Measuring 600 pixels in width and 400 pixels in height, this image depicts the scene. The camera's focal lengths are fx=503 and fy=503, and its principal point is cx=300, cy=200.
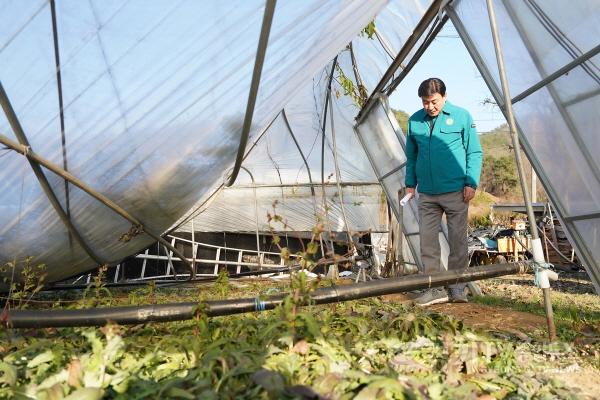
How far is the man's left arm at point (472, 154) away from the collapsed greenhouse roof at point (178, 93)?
35cm

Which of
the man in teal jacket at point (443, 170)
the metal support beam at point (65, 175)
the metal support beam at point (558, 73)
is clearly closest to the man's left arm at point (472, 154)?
the man in teal jacket at point (443, 170)

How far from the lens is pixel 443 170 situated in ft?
12.6

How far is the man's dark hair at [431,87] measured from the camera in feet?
12.2

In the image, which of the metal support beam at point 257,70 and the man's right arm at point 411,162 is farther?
the man's right arm at point 411,162

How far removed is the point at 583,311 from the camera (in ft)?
12.8

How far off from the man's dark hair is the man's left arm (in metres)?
0.36

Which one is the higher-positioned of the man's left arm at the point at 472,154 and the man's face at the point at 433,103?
the man's face at the point at 433,103

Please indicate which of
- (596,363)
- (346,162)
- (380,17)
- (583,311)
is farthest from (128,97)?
(346,162)

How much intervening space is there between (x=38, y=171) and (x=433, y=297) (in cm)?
304

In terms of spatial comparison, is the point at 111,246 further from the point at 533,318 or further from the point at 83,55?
the point at 533,318

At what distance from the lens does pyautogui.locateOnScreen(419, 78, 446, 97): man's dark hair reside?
3.72 meters

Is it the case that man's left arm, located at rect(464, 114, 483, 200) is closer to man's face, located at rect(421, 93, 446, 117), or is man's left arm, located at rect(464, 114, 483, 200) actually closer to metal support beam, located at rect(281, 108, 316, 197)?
man's face, located at rect(421, 93, 446, 117)

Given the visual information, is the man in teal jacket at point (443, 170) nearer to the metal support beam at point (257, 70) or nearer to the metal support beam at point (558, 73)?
the metal support beam at point (558, 73)

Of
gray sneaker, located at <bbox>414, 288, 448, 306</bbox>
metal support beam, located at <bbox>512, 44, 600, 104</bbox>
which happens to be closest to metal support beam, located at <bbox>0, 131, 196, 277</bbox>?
gray sneaker, located at <bbox>414, 288, 448, 306</bbox>
